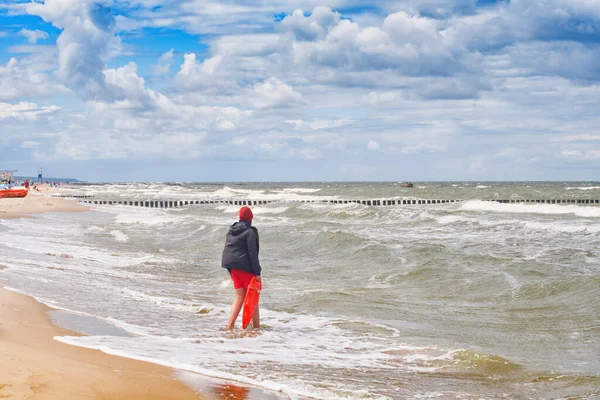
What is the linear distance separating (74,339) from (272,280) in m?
7.47

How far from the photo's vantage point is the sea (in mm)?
6715

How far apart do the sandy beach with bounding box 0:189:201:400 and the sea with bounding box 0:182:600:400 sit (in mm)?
286

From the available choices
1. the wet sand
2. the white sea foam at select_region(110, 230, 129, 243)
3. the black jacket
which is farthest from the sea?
the white sea foam at select_region(110, 230, 129, 243)

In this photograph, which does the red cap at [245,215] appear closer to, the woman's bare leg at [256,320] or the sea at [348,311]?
the woman's bare leg at [256,320]

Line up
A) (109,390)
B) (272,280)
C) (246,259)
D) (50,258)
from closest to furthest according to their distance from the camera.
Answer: (109,390), (246,259), (272,280), (50,258)

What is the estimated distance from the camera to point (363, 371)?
7.02m

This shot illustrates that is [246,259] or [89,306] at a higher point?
[246,259]

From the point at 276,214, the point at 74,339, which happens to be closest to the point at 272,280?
the point at 74,339

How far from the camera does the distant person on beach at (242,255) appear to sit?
8797 millimetres

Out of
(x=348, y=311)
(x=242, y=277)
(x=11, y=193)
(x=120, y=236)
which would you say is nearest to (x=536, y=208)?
(x=120, y=236)

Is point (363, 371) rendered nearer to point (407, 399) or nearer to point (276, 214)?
point (407, 399)

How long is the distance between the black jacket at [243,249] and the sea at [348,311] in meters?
0.86

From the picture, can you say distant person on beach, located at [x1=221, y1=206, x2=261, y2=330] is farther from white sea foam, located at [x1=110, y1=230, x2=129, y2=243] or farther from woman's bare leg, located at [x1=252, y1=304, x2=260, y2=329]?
white sea foam, located at [x1=110, y1=230, x2=129, y2=243]

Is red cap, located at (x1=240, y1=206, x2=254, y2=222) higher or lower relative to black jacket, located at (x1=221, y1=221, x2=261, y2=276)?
higher
